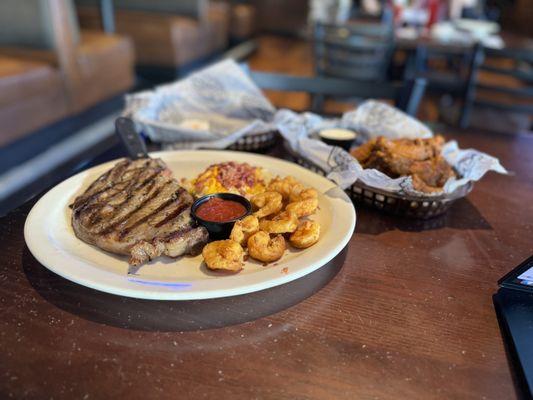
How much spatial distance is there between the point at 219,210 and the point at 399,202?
0.54 m

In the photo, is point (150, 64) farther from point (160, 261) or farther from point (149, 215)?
point (160, 261)

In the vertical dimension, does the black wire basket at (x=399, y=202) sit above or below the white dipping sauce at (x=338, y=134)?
below

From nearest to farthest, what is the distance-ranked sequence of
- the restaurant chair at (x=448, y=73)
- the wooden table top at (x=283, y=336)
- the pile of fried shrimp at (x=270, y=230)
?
1. the wooden table top at (x=283, y=336)
2. the pile of fried shrimp at (x=270, y=230)
3. the restaurant chair at (x=448, y=73)

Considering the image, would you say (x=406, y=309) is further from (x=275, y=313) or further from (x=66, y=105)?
(x=66, y=105)

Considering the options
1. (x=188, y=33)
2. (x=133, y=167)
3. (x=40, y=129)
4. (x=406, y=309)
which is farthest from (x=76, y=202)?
(x=188, y=33)

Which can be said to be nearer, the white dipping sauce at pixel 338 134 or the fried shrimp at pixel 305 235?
the fried shrimp at pixel 305 235

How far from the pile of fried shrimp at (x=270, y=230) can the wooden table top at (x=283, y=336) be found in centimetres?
9

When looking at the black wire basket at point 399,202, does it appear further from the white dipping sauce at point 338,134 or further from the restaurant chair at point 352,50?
the restaurant chair at point 352,50

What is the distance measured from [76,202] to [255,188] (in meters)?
0.52

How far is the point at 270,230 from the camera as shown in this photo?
1.11 meters

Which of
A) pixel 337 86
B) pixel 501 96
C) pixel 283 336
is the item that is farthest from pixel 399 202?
pixel 501 96

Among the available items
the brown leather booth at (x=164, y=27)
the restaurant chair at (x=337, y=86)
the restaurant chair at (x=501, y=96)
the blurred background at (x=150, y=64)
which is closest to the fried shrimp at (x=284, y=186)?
the blurred background at (x=150, y=64)

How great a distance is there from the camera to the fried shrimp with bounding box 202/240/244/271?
0.99 meters

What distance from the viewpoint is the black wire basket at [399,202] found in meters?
1.29
